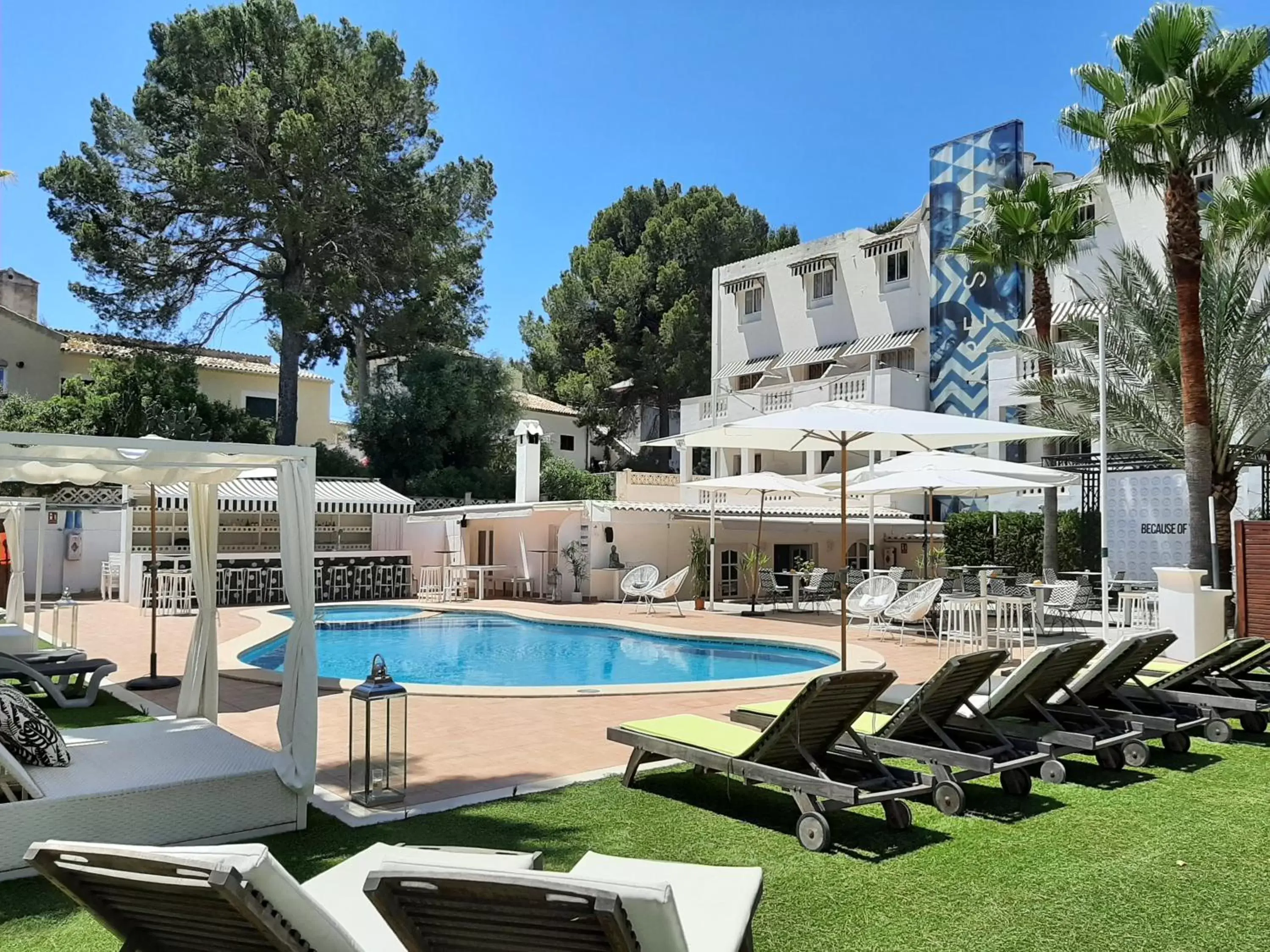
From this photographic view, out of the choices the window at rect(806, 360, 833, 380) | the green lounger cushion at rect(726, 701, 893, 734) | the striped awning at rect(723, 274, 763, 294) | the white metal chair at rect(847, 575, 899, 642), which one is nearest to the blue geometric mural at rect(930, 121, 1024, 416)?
the window at rect(806, 360, 833, 380)

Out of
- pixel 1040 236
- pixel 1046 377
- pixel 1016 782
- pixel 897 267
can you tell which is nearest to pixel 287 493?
pixel 1016 782

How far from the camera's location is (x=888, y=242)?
36281 mm

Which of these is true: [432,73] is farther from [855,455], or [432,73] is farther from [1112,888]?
[1112,888]

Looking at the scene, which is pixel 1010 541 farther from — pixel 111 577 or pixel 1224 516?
pixel 111 577

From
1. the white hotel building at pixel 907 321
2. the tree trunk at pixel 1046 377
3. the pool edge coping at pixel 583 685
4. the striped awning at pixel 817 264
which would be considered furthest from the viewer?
the striped awning at pixel 817 264

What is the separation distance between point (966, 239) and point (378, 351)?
23.8 metres

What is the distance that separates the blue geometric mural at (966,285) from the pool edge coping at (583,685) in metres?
19.4

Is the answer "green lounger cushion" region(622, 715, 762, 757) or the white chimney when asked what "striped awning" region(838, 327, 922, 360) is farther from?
"green lounger cushion" region(622, 715, 762, 757)

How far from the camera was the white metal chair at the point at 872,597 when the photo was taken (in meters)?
16.9

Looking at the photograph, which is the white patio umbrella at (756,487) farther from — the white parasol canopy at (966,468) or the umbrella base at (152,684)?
the umbrella base at (152,684)

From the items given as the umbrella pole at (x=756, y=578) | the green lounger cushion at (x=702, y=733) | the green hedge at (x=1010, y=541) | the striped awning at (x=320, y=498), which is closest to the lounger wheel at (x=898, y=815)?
the green lounger cushion at (x=702, y=733)

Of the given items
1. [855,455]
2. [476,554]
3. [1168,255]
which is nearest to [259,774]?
[1168,255]

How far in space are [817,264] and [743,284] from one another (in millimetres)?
4136

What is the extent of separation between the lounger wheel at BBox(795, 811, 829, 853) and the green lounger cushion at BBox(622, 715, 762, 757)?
0.62 metres
